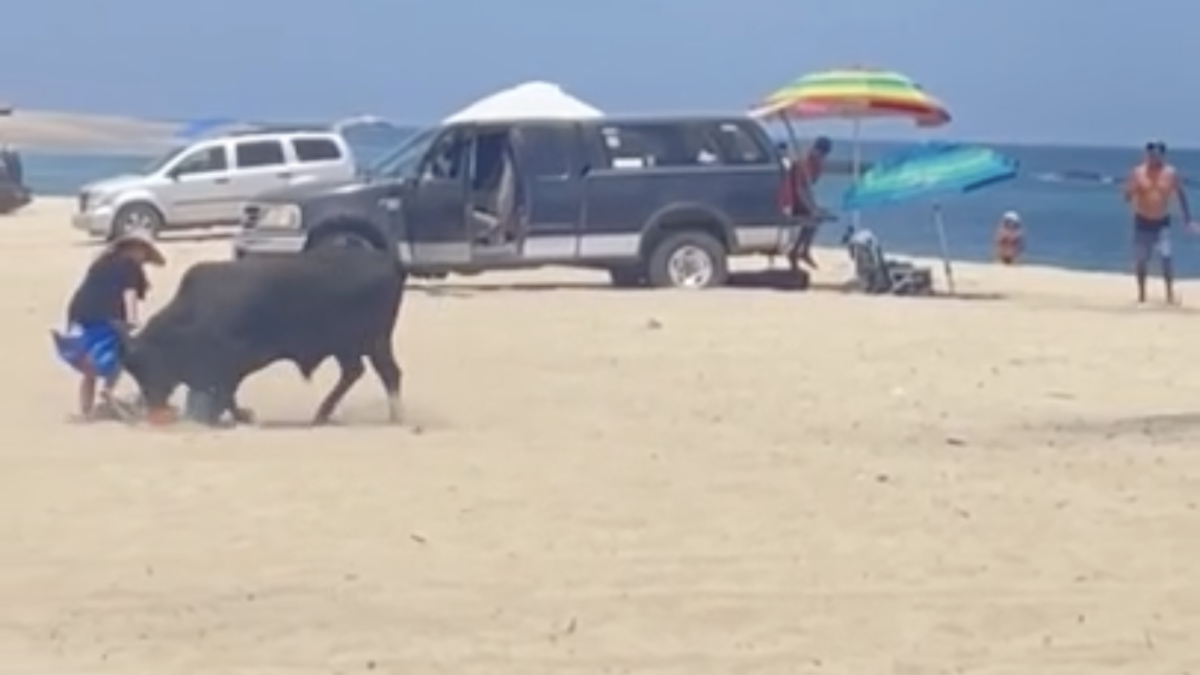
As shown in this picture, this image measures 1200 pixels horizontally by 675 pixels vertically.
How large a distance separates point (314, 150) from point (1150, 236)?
15.9 meters

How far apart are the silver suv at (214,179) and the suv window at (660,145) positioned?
1203 cm

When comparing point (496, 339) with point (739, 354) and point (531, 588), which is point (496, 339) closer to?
point (739, 354)

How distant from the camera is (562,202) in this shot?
2791cm

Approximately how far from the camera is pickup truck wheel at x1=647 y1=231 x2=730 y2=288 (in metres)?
28.5

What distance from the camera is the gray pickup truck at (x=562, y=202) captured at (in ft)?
90.5

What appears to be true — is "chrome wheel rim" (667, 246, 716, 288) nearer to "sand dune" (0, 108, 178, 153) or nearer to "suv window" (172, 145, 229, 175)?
"suv window" (172, 145, 229, 175)

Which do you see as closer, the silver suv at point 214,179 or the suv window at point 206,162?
the silver suv at point 214,179

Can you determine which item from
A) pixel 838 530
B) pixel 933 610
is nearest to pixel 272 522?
pixel 838 530

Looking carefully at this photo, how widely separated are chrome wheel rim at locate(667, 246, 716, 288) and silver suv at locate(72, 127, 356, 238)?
12.2 meters

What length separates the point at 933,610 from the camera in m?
10.9

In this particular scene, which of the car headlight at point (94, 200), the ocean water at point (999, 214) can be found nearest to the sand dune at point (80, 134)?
the ocean water at point (999, 214)

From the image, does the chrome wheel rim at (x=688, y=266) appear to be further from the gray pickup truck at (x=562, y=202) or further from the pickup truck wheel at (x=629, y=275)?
the pickup truck wheel at (x=629, y=275)

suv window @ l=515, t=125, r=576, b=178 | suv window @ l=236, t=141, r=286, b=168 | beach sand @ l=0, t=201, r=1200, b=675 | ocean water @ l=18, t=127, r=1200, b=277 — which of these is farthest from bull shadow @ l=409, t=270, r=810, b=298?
suv window @ l=236, t=141, r=286, b=168

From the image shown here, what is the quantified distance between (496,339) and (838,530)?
10361mm
